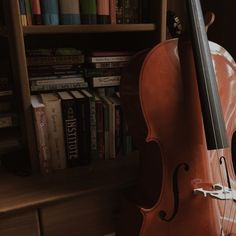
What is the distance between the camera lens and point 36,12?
0.82 meters

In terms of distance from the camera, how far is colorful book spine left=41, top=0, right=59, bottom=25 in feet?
2.70

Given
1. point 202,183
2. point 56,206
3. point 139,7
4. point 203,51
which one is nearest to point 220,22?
point 139,7

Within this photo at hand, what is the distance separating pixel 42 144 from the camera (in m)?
0.88

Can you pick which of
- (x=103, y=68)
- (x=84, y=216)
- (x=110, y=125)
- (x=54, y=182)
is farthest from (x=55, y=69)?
(x=84, y=216)

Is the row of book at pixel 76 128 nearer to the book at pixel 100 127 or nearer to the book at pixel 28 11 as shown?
the book at pixel 100 127

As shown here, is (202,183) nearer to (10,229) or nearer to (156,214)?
(156,214)

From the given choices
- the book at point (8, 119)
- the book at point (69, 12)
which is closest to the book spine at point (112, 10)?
the book at point (69, 12)

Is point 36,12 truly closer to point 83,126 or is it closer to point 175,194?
point 83,126

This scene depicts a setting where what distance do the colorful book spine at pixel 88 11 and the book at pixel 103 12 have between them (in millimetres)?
13

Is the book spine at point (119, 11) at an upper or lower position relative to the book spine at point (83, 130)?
upper

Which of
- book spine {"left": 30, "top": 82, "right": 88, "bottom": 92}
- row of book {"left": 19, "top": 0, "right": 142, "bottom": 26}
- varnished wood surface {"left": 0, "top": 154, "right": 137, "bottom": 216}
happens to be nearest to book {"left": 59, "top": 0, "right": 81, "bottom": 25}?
row of book {"left": 19, "top": 0, "right": 142, "bottom": 26}

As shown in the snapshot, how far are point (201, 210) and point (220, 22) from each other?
0.71 meters

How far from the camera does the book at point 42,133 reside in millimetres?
842

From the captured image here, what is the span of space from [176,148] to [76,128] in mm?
348
